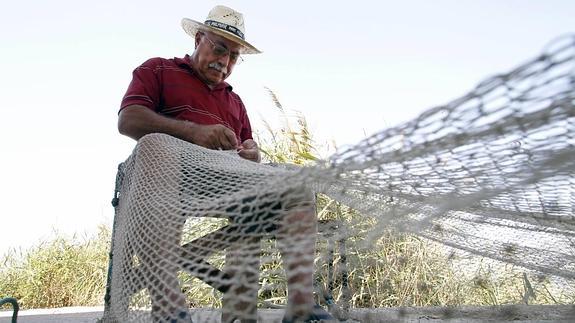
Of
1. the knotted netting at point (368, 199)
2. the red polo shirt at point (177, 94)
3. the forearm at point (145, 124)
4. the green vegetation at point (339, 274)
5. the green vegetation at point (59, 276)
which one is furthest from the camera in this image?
the green vegetation at point (59, 276)

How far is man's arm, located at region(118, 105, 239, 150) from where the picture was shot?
6.11 feet

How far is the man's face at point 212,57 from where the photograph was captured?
7.61ft

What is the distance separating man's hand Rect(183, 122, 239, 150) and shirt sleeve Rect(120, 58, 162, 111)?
Result: 0.19m

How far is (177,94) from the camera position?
2.15 metres

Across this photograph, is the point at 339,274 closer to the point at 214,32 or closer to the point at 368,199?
the point at 214,32

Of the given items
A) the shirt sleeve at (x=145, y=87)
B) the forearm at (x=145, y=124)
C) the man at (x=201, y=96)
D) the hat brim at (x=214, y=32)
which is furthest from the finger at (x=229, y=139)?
the hat brim at (x=214, y=32)

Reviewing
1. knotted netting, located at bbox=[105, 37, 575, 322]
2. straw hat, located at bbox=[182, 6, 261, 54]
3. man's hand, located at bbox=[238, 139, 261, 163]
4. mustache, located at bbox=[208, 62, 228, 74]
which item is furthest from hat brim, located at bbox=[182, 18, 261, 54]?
knotted netting, located at bbox=[105, 37, 575, 322]

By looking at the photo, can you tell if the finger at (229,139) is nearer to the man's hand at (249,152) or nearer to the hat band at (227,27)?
the man's hand at (249,152)

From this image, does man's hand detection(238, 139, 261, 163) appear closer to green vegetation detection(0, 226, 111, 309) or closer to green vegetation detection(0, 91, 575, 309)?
green vegetation detection(0, 91, 575, 309)

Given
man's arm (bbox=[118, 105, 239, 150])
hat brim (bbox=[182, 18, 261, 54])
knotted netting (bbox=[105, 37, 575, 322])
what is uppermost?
hat brim (bbox=[182, 18, 261, 54])

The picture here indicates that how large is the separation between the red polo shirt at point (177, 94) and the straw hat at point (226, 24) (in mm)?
153

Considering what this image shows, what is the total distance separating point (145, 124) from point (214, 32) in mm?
643

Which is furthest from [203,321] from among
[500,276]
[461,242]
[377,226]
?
[500,276]

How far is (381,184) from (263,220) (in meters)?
0.27
